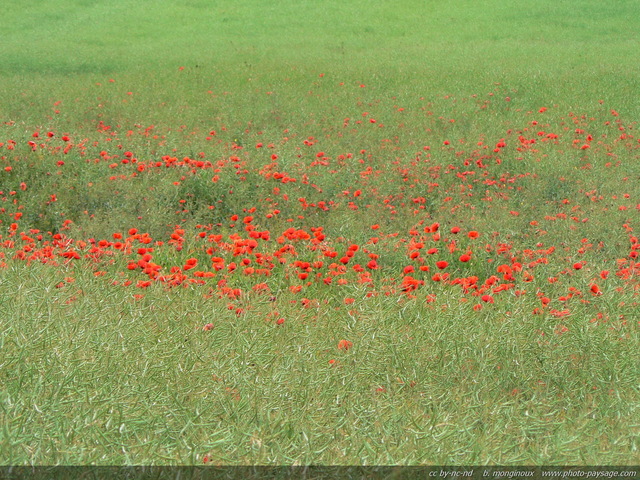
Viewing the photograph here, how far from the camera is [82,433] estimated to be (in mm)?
1846

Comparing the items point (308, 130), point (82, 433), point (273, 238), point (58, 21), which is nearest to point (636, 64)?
point (308, 130)

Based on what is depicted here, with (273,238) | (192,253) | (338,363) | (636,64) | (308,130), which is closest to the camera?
(338,363)

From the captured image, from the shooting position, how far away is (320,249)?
17.4ft

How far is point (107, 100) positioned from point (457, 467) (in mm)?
12516

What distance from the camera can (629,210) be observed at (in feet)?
24.5

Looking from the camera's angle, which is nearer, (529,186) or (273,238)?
(273,238)

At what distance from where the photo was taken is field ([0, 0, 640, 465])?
2135 millimetres

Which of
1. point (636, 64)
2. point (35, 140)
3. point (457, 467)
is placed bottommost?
point (636, 64)

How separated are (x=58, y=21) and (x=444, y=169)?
16.8 m

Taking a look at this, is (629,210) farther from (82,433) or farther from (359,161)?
(82,433)

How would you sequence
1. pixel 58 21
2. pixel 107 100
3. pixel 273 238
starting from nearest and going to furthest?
pixel 273 238 → pixel 107 100 → pixel 58 21

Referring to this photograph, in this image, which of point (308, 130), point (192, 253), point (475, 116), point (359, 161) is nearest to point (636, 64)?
point (475, 116)

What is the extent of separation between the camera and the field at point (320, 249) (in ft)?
7.00

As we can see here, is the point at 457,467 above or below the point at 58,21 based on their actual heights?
above
